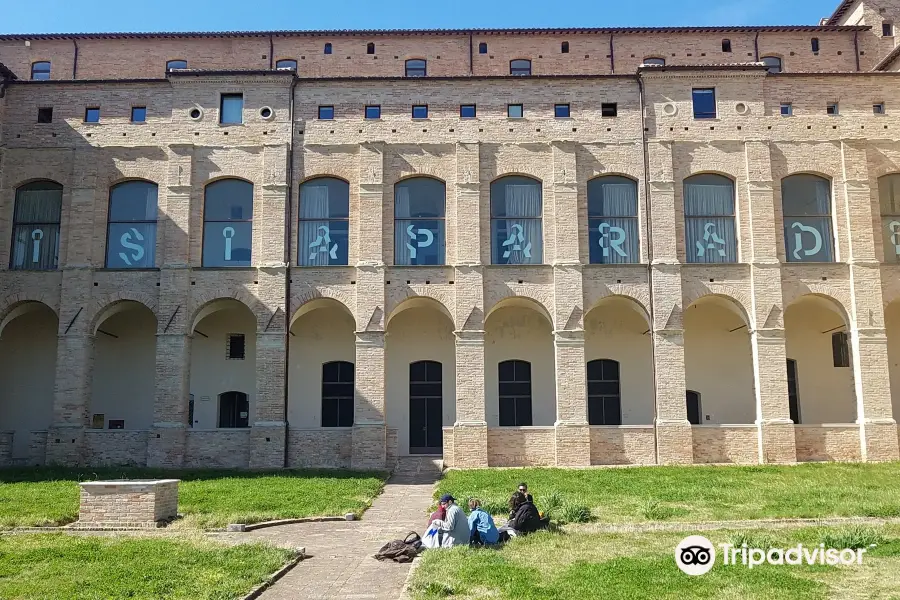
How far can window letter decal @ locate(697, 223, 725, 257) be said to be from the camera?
28.3 meters

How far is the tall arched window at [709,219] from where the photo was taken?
1115 inches

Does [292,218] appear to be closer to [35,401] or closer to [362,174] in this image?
[362,174]

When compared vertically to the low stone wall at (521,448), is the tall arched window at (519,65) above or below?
above

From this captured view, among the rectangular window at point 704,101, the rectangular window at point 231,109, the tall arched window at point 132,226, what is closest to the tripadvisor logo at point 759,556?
the rectangular window at point 704,101

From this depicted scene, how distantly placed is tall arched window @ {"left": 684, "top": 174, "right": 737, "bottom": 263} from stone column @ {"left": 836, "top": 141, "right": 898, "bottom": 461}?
406 cm

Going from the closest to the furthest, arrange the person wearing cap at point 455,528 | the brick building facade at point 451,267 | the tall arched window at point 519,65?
the person wearing cap at point 455,528
the brick building facade at point 451,267
the tall arched window at point 519,65

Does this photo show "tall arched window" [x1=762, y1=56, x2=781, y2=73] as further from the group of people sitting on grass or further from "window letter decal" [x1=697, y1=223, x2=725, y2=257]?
the group of people sitting on grass

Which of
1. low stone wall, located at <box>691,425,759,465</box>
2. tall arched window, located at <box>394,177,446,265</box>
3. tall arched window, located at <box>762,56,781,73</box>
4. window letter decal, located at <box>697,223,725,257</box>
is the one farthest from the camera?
tall arched window, located at <box>762,56,781,73</box>

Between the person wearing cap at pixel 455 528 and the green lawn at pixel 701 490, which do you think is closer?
the person wearing cap at pixel 455 528

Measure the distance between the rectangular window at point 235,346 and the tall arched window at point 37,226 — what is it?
656cm

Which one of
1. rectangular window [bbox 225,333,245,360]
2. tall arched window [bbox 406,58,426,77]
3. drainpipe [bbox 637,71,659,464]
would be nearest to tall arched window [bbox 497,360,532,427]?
drainpipe [bbox 637,71,659,464]

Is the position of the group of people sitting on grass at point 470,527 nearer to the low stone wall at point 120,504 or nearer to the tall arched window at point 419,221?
the low stone wall at point 120,504

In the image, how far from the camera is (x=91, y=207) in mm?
28234

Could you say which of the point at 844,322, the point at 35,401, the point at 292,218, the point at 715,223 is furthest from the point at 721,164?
the point at 35,401
